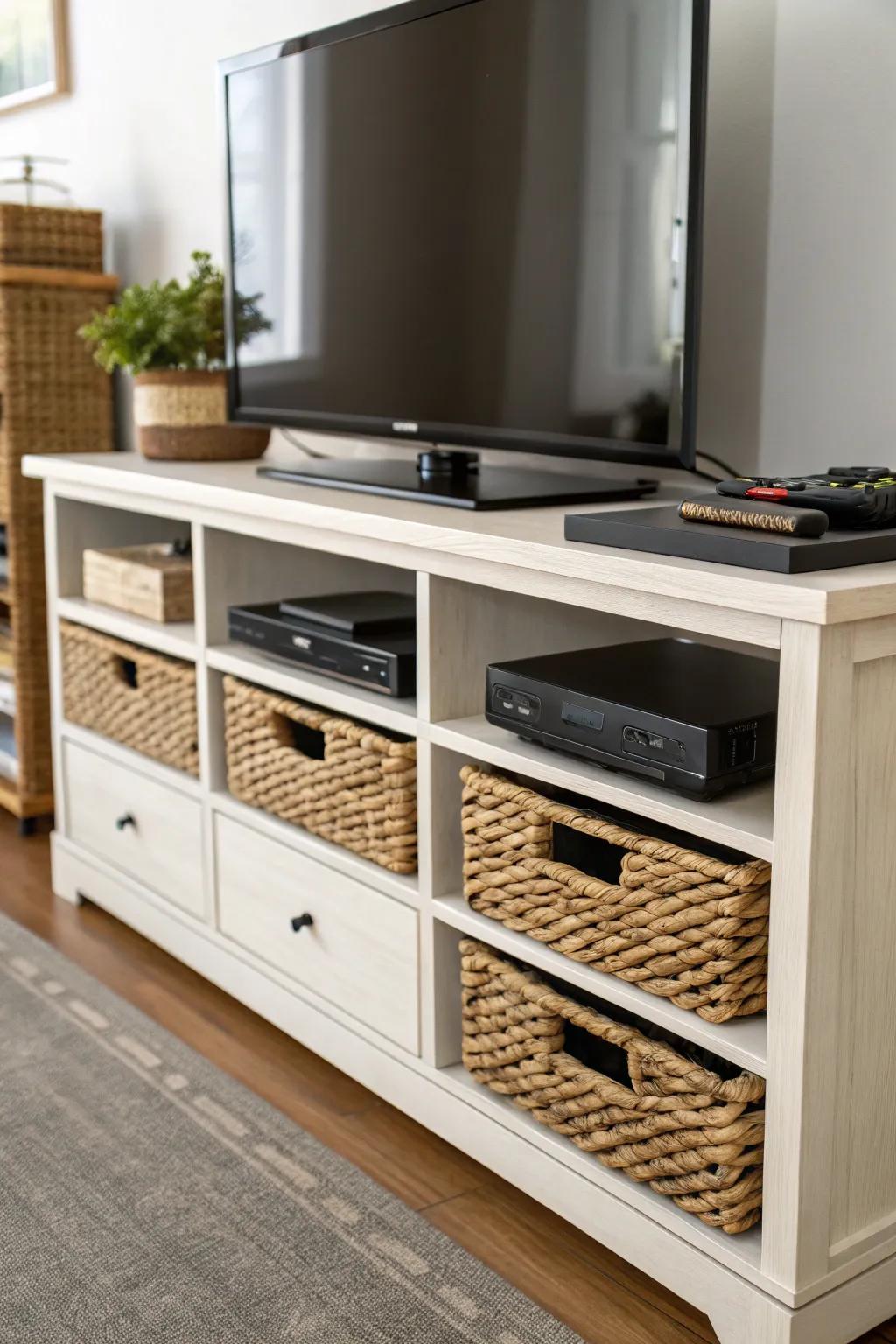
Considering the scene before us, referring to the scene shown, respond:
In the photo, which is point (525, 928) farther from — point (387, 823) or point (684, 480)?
point (684, 480)

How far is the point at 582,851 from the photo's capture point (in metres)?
1.53

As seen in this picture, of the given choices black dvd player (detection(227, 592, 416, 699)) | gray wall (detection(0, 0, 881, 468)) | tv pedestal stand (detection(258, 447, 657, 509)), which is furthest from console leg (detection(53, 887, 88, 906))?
gray wall (detection(0, 0, 881, 468))

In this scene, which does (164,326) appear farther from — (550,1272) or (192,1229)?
(550,1272)

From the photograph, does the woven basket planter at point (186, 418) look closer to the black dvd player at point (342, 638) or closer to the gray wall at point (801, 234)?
the black dvd player at point (342, 638)

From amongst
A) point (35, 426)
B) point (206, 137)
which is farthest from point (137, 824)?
point (206, 137)

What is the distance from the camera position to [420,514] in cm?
164

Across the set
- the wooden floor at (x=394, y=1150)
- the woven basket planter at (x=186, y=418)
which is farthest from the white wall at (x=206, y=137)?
the wooden floor at (x=394, y=1150)

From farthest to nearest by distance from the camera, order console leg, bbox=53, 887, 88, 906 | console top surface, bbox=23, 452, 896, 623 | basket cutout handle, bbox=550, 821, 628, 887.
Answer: console leg, bbox=53, 887, 88, 906, basket cutout handle, bbox=550, 821, 628, 887, console top surface, bbox=23, 452, 896, 623

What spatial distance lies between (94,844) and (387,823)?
3.15 ft

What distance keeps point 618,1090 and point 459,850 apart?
369 mm

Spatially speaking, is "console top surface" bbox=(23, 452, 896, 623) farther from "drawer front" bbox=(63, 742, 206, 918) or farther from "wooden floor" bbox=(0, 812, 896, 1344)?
"wooden floor" bbox=(0, 812, 896, 1344)

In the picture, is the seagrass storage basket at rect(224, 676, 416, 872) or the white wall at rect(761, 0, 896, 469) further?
the seagrass storage basket at rect(224, 676, 416, 872)

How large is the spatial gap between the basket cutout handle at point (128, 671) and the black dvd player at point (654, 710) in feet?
3.12

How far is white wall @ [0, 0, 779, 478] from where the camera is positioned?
1.70 m
